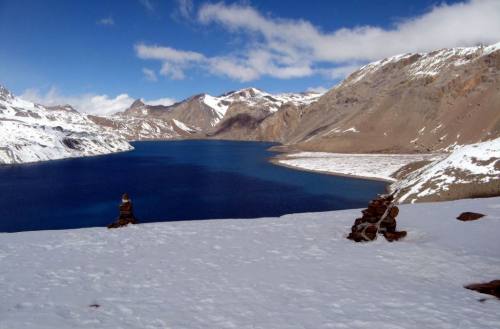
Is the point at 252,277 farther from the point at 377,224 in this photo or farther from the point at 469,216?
the point at 469,216

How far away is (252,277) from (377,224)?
666cm

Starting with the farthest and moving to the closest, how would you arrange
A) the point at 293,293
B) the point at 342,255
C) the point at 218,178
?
the point at 218,178 < the point at 342,255 < the point at 293,293

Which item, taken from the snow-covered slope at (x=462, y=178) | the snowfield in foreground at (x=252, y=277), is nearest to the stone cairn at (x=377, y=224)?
the snowfield in foreground at (x=252, y=277)

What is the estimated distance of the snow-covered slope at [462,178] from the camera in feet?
163

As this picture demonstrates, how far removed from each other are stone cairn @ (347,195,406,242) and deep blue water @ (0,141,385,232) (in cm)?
3988

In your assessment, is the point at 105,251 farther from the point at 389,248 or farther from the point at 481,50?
the point at 481,50

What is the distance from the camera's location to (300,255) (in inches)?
568

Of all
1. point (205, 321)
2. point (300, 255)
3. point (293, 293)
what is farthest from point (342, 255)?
point (205, 321)

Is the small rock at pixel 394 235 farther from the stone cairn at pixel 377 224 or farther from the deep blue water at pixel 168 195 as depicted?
the deep blue water at pixel 168 195

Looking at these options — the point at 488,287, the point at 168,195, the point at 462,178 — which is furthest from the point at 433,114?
the point at 488,287

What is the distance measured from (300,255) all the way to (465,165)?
47.5 meters

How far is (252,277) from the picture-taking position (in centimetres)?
1200

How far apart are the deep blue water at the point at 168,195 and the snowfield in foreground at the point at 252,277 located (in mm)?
38468

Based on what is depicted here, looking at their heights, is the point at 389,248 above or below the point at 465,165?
below
